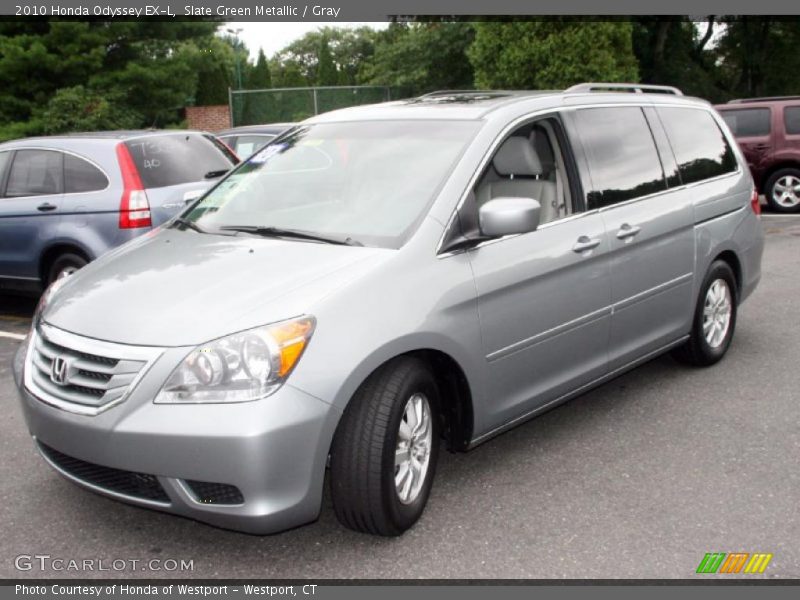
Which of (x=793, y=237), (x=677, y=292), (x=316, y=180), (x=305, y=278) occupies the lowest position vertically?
(x=793, y=237)

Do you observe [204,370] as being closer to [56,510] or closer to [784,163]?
[56,510]

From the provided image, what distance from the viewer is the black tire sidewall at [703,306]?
5.77m

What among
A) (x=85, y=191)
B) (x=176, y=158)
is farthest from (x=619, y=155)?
(x=85, y=191)

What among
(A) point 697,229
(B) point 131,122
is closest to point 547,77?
(B) point 131,122

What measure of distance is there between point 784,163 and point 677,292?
34.5 ft

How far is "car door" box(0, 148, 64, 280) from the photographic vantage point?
8.01 m

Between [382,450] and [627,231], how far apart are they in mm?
2133

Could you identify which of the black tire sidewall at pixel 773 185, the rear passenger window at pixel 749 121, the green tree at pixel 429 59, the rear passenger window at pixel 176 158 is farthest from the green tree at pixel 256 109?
the rear passenger window at pixel 176 158

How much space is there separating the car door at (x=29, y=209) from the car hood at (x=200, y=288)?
4077 mm

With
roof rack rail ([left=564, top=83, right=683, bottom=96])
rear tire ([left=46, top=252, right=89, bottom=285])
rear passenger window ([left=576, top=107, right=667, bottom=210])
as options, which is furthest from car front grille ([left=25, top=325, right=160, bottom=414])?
rear tire ([left=46, top=252, right=89, bottom=285])

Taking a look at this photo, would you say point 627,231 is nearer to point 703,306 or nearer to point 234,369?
point 703,306

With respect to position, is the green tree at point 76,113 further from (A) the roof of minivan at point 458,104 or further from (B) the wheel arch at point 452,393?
(B) the wheel arch at point 452,393

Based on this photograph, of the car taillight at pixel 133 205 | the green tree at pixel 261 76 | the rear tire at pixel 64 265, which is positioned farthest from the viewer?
the green tree at pixel 261 76

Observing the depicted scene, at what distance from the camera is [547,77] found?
2508cm
